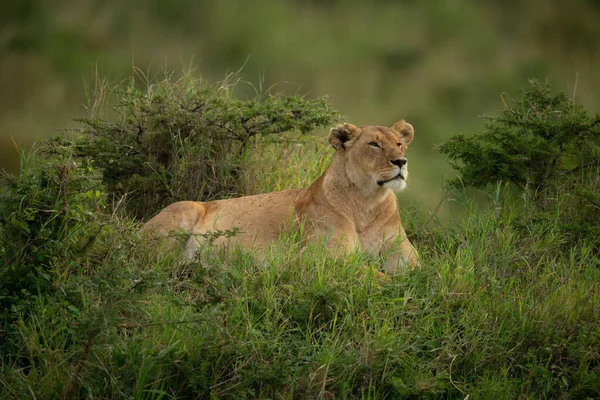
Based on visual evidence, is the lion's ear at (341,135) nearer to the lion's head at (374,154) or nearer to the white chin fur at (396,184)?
the lion's head at (374,154)

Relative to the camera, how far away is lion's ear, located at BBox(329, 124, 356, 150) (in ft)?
18.7

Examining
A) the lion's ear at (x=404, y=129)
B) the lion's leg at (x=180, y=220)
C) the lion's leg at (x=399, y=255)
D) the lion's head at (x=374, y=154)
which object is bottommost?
the lion's leg at (x=180, y=220)

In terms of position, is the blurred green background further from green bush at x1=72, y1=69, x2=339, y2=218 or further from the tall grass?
the tall grass

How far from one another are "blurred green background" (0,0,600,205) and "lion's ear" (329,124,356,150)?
4974 millimetres

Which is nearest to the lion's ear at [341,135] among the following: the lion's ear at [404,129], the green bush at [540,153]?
the lion's ear at [404,129]

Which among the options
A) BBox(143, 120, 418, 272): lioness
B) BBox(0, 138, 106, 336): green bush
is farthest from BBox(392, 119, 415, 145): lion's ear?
BBox(0, 138, 106, 336): green bush

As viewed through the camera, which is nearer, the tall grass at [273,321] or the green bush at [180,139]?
the tall grass at [273,321]

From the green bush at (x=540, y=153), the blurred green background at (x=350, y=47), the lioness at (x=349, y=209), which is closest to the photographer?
the lioness at (x=349, y=209)

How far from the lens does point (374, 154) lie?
551cm

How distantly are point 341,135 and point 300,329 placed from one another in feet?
5.60

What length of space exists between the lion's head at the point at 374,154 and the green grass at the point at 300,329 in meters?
0.55

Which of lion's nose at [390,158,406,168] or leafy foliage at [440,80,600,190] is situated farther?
leafy foliage at [440,80,600,190]

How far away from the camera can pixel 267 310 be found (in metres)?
4.43

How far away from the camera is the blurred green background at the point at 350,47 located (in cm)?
1264
